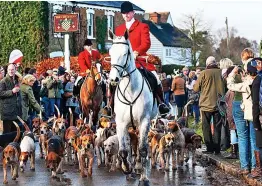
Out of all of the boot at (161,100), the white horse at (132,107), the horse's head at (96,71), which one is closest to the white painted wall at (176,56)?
the horse's head at (96,71)

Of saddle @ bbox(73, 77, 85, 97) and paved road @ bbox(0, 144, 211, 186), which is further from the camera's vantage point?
saddle @ bbox(73, 77, 85, 97)

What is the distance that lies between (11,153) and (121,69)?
2900mm

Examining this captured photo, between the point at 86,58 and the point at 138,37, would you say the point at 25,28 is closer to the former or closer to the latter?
the point at 86,58

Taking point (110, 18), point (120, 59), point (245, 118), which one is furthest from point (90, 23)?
point (120, 59)

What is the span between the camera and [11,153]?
11.8 metres

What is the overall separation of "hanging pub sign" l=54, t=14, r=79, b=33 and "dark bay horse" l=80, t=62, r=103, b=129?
725 inches

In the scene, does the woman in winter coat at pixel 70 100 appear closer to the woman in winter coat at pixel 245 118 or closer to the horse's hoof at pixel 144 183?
the woman in winter coat at pixel 245 118

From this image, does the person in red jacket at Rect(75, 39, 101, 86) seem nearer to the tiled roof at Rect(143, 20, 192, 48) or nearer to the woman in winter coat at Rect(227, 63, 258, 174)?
the woman in winter coat at Rect(227, 63, 258, 174)

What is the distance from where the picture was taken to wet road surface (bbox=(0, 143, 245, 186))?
11.3 meters

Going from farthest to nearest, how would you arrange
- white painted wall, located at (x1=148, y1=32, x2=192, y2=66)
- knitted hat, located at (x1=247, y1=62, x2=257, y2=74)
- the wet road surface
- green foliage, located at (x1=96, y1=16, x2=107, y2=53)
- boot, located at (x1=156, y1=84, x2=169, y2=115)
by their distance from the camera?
1. white painted wall, located at (x1=148, y1=32, x2=192, y2=66)
2. green foliage, located at (x1=96, y1=16, x2=107, y2=53)
3. boot, located at (x1=156, y1=84, x2=169, y2=115)
4. the wet road surface
5. knitted hat, located at (x1=247, y1=62, x2=257, y2=74)

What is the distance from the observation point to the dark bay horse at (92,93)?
16.9m

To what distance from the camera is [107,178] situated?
11.9m

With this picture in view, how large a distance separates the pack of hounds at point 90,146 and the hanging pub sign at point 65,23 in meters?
21.2

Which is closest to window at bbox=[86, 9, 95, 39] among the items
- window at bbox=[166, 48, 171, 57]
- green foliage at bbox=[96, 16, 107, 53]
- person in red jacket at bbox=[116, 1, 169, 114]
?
green foliage at bbox=[96, 16, 107, 53]
